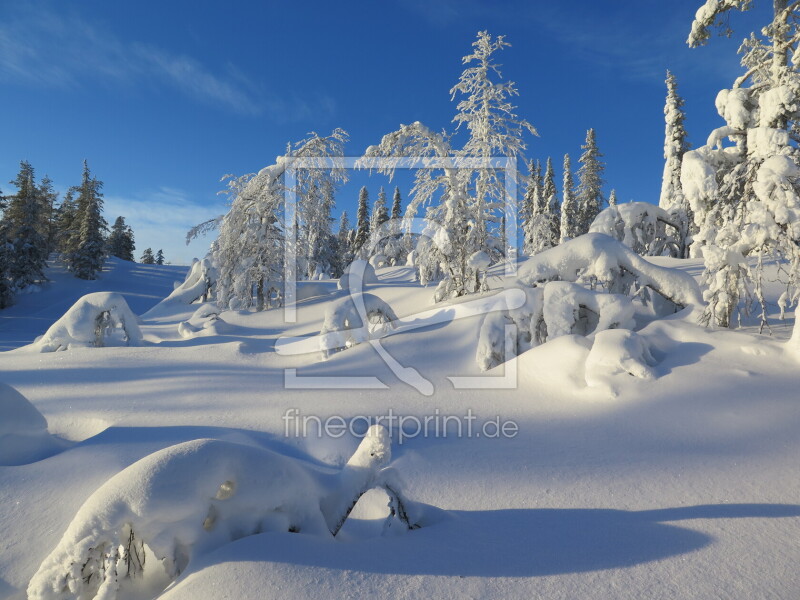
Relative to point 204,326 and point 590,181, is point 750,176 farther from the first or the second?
point 590,181

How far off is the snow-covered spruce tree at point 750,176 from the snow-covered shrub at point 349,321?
6116mm

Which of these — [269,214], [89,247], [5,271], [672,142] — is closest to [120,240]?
[89,247]

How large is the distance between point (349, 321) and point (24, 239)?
29482 mm

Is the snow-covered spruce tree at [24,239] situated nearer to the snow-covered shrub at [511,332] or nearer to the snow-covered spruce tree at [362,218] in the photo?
the snow-covered spruce tree at [362,218]

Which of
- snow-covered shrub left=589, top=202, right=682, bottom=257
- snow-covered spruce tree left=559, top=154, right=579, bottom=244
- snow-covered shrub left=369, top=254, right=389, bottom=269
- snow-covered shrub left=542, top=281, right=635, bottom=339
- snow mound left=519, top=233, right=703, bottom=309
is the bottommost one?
snow-covered shrub left=542, top=281, right=635, bottom=339

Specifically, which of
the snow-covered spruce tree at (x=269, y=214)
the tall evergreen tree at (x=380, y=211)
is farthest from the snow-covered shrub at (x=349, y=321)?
the tall evergreen tree at (x=380, y=211)

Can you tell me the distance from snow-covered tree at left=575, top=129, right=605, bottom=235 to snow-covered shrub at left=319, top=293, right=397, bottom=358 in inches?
1191

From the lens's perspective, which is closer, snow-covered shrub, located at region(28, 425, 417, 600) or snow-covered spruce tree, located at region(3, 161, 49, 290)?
snow-covered shrub, located at region(28, 425, 417, 600)

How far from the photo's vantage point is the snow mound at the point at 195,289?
22.3 m

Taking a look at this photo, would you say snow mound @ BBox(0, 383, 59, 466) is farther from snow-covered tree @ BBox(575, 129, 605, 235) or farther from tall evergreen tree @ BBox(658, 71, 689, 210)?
snow-covered tree @ BBox(575, 129, 605, 235)

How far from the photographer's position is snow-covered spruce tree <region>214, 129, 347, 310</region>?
17.7 meters

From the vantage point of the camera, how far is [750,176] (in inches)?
258

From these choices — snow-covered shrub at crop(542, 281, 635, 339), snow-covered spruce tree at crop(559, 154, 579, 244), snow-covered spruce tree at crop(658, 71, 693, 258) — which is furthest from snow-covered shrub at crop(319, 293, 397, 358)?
snow-covered spruce tree at crop(559, 154, 579, 244)

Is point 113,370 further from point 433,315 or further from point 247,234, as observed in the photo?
point 247,234
